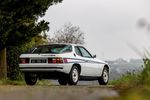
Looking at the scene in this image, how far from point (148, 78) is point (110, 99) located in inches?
32.2

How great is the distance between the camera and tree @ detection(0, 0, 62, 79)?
24828 millimetres

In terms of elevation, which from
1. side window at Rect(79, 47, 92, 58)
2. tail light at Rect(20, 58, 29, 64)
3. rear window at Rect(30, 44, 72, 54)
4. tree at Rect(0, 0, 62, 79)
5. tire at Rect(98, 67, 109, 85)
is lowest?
tire at Rect(98, 67, 109, 85)

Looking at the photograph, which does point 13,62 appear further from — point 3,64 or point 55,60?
point 55,60

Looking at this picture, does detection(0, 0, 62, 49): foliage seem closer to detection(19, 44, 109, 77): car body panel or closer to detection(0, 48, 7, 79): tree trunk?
detection(0, 48, 7, 79): tree trunk

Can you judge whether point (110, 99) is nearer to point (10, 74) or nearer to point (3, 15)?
point (3, 15)

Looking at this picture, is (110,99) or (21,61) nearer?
(110,99)

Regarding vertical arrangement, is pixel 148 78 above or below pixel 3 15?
below

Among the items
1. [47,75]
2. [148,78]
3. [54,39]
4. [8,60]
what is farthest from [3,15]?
[54,39]

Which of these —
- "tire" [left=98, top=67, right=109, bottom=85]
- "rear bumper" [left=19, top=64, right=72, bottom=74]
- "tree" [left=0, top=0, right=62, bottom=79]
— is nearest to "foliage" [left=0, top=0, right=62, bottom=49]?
"tree" [left=0, top=0, right=62, bottom=79]

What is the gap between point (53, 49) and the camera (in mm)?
18375

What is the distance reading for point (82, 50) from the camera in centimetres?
1966

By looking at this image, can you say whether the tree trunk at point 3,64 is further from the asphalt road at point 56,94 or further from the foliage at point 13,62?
the asphalt road at point 56,94

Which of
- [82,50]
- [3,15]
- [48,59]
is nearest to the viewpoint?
[48,59]

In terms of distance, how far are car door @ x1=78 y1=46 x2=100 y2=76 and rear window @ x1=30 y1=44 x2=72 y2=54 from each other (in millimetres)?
905
